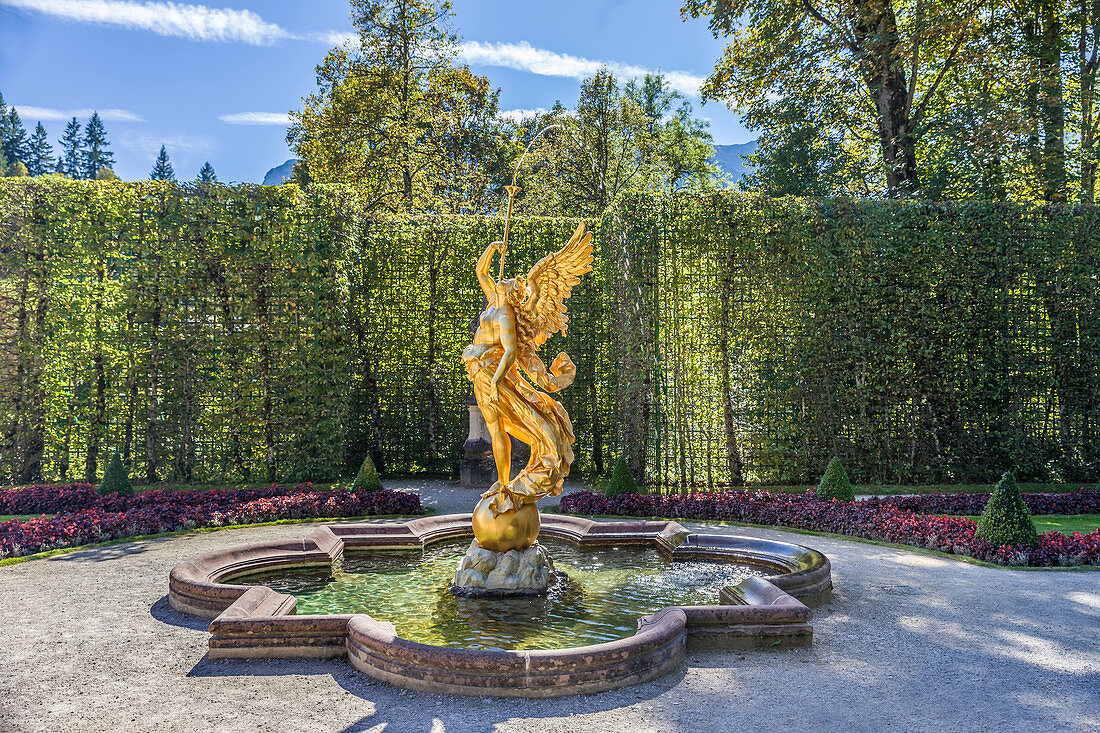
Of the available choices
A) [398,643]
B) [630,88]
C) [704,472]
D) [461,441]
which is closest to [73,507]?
[461,441]

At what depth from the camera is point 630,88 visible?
32.7 meters

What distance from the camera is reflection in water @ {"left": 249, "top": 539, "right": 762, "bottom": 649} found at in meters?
5.91

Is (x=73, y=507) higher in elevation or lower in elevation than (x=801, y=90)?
lower

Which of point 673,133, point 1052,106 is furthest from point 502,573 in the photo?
point 673,133

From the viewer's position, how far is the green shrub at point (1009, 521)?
8984mm

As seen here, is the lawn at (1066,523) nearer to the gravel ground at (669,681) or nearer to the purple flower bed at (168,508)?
the gravel ground at (669,681)

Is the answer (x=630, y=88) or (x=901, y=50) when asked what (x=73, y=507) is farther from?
(x=630, y=88)

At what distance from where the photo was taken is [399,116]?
26.3 m

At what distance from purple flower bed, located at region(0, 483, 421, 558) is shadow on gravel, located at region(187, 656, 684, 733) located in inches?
231

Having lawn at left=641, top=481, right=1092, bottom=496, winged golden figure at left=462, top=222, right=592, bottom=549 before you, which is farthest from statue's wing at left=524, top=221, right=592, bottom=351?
lawn at left=641, top=481, right=1092, bottom=496

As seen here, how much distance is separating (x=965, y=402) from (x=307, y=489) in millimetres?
13523

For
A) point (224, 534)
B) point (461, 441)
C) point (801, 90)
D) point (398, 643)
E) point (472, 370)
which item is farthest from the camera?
point (801, 90)

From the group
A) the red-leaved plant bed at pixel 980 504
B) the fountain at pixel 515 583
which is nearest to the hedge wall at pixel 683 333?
the red-leaved plant bed at pixel 980 504

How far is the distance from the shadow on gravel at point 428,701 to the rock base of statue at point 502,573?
5.66ft
